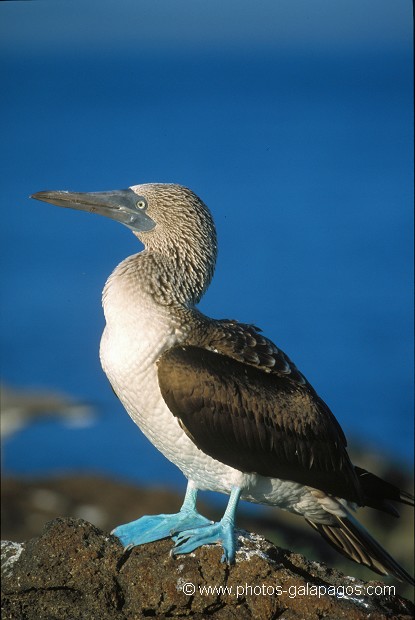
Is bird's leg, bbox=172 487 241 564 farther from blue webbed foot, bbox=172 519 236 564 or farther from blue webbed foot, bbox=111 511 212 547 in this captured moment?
blue webbed foot, bbox=111 511 212 547

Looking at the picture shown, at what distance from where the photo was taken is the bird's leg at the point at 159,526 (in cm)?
613

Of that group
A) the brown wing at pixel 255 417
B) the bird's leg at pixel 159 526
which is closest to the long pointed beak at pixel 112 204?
the brown wing at pixel 255 417

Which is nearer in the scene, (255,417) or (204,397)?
(204,397)

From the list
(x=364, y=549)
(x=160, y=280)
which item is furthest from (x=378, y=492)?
(x=160, y=280)

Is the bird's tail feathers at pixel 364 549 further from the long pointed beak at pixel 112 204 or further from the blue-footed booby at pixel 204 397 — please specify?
the long pointed beak at pixel 112 204

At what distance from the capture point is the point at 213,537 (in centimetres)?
601

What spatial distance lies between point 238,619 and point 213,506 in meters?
5.91

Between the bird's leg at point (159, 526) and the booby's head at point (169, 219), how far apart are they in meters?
1.28

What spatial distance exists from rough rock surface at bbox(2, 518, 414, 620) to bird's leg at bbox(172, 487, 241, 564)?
5 cm

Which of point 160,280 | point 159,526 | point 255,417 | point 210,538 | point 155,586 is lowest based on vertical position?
point 155,586

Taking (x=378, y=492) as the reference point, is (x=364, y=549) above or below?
below

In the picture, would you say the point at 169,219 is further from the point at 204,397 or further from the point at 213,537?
the point at 213,537

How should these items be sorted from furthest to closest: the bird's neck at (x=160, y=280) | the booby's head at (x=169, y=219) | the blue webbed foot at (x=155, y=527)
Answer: the booby's head at (x=169, y=219)
the bird's neck at (x=160, y=280)
the blue webbed foot at (x=155, y=527)

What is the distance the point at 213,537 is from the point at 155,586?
0.42 m
